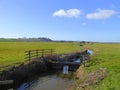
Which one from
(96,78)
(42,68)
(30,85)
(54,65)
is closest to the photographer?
(96,78)

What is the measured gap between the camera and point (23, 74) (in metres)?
27.2

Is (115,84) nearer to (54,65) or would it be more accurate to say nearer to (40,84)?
(40,84)

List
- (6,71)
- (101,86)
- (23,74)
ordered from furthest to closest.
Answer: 1. (23,74)
2. (6,71)
3. (101,86)

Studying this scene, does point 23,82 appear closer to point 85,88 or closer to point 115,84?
point 85,88

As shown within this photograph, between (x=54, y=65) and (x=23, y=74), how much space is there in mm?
12415

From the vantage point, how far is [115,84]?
58.0 ft

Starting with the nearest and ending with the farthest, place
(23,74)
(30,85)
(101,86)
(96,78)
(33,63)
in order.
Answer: (101,86)
(96,78)
(30,85)
(23,74)
(33,63)

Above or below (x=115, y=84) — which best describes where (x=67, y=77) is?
below

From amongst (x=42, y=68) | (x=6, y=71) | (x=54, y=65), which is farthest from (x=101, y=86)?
(x=54, y=65)

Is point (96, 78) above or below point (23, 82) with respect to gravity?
above

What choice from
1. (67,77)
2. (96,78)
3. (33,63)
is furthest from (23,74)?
(96,78)

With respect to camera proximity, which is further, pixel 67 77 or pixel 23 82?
pixel 67 77

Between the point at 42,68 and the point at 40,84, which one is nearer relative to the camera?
the point at 40,84

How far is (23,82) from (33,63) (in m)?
5.48
